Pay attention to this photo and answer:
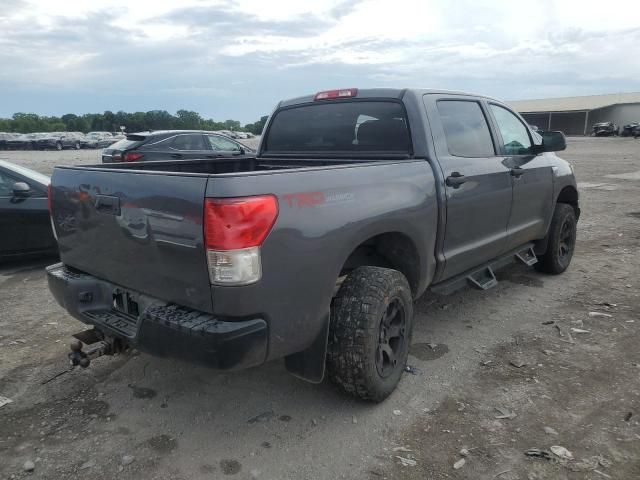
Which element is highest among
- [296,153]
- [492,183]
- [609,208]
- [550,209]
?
[296,153]

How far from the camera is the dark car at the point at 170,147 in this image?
11.4m

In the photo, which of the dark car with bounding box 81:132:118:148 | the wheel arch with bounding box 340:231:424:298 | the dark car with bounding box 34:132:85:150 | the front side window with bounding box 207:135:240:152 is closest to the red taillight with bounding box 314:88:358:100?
the wheel arch with bounding box 340:231:424:298

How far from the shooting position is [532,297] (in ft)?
16.3

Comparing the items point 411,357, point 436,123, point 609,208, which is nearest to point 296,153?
point 436,123

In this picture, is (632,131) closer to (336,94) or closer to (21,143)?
(336,94)

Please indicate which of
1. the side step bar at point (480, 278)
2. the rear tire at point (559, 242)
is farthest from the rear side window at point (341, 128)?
the rear tire at point (559, 242)

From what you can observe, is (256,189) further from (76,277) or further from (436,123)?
(436,123)

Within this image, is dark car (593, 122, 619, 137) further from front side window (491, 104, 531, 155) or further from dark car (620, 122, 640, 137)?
front side window (491, 104, 531, 155)

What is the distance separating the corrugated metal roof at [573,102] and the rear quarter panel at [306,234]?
64.8 m

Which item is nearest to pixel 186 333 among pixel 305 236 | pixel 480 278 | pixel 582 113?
pixel 305 236

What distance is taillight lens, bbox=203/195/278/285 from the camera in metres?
2.24

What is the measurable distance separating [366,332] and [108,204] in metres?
1.54

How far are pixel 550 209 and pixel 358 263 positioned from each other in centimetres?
280

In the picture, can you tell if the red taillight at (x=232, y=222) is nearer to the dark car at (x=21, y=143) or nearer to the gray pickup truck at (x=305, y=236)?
the gray pickup truck at (x=305, y=236)
